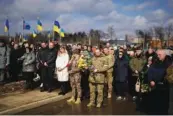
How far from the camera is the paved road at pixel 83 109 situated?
9348mm

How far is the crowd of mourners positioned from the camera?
914cm

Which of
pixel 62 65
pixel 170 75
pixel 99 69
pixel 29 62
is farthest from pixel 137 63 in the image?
pixel 29 62

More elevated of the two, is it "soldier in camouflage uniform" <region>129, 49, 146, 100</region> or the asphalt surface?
"soldier in camouflage uniform" <region>129, 49, 146, 100</region>

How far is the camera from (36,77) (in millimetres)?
13258

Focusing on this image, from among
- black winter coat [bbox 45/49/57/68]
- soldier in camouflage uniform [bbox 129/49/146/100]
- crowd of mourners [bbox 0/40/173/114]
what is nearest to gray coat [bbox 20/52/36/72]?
crowd of mourners [bbox 0/40/173/114]

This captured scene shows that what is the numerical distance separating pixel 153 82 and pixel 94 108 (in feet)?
7.80

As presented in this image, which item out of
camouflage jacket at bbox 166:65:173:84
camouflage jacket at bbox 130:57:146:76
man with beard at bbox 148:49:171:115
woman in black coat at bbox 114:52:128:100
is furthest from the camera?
woman in black coat at bbox 114:52:128:100

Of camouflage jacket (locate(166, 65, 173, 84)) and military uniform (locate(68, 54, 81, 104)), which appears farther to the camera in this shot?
military uniform (locate(68, 54, 81, 104))

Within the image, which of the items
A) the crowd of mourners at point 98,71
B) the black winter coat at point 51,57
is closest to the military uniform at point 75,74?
the crowd of mourners at point 98,71

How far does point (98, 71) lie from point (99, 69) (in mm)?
76

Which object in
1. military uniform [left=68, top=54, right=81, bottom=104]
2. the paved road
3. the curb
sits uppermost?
military uniform [left=68, top=54, right=81, bottom=104]

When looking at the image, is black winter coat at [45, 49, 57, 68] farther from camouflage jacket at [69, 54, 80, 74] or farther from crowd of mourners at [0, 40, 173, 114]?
camouflage jacket at [69, 54, 80, 74]

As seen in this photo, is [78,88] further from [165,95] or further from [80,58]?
[165,95]

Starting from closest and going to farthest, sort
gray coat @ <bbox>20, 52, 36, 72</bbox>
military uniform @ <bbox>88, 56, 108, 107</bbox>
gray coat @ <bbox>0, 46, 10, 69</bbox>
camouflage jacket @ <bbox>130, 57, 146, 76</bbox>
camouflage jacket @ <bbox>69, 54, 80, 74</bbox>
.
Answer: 1. military uniform @ <bbox>88, 56, 108, 107</bbox>
2. camouflage jacket @ <bbox>69, 54, 80, 74</bbox>
3. camouflage jacket @ <bbox>130, 57, 146, 76</bbox>
4. gray coat @ <bbox>0, 46, 10, 69</bbox>
5. gray coat @ <bbox>20, 52, 36, 72</bbox>
